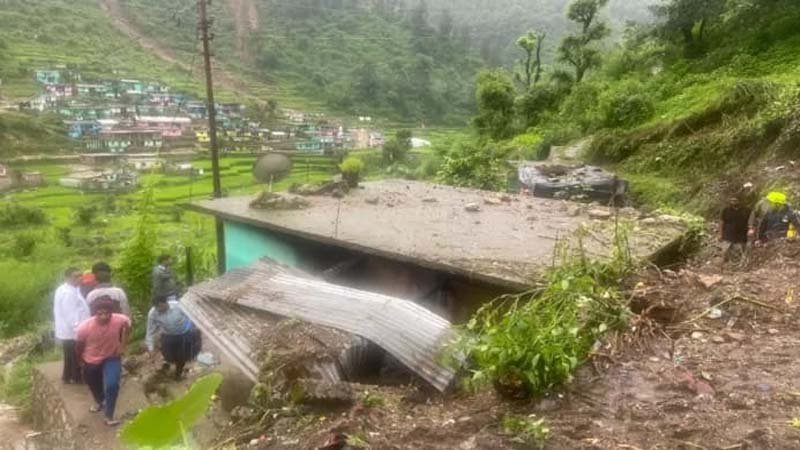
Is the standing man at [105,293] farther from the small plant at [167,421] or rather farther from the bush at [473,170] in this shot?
the bush at [473,170]

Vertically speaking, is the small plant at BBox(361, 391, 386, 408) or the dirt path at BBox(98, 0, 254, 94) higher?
the dirt path at BBox(98, 0, 254, 94)

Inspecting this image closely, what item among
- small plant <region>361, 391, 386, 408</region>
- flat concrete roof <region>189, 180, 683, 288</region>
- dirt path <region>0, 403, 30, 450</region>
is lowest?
dirt path <region>0, 403, 30, 450</region>

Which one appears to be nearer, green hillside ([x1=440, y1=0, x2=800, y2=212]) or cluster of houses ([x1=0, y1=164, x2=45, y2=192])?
green hillside ([x1=440, y1=0, x2=800, y2=212])

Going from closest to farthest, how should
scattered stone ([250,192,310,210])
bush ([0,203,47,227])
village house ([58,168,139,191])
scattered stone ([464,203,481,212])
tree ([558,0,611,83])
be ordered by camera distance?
scattered stone ([250,192,310,210])
scattered stone ([464,203,481,212])
bush ([0,203,47,227])
tree ([558,0,611,83])
village house ([58,168,139,191])

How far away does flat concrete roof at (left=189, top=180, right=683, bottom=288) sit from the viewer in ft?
20.6

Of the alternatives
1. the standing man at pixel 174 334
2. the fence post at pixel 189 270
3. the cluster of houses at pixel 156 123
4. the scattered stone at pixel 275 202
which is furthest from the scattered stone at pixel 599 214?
the cluster of houses at pixel 156 123

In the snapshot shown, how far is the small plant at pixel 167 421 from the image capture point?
194cm

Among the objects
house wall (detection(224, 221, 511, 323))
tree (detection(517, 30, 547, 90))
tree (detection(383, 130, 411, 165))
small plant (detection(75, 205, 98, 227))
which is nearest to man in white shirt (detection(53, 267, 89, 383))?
house wall (detection(224, 221, 511, 323))

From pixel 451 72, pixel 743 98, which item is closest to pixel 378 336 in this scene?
pixel 743 98

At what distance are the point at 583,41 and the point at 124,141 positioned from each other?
77.4 feet

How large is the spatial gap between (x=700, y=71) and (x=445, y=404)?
1751cm

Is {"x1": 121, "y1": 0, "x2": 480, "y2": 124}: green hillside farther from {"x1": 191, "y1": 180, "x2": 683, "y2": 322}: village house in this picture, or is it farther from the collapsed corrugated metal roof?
the collapsed corrugated metal roof

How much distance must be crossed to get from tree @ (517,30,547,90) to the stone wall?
83.5ft

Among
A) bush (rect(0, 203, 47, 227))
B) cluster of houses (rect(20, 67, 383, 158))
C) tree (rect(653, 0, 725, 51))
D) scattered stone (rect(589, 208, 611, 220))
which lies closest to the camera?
scattered stone (rect(589, 208, 611, 220))
